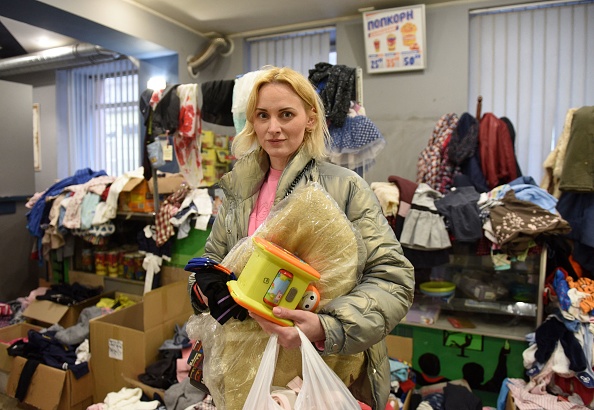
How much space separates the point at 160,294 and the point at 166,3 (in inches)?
103

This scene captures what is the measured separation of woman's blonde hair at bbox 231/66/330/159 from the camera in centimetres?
107

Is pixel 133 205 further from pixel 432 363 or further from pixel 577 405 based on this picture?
pixel 577 405

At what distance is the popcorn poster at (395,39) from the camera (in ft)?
11.6

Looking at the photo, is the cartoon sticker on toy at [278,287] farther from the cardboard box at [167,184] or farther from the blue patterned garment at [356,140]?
the cardboard box at [167,184]

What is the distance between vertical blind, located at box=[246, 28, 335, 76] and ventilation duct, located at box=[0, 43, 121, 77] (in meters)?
1.70

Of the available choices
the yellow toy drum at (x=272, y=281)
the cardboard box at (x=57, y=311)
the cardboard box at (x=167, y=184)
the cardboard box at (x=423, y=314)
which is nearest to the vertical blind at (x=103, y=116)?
the cardboard box at (x=167, y=184)

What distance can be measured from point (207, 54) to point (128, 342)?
308 cm

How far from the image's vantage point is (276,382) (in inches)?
38.4

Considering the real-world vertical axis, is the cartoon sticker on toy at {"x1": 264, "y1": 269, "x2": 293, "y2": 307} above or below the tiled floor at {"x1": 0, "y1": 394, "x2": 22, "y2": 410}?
above

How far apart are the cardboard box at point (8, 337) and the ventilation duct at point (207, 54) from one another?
2.83 metres

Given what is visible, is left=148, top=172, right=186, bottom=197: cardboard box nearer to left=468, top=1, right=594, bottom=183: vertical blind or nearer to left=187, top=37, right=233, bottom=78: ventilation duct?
left=187, top=37, right=233, bottom=78: ventilation duct

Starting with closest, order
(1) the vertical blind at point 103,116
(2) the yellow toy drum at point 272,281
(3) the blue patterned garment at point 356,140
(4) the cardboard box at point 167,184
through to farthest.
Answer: (2) the yellow toy drum at point 272,281 → (3) the blue patterned garment at point 356,140 → (4) the cardboard box at point 167,184 → (1) the vertical blind at point 103,116

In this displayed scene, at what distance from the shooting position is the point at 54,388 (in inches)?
98.7

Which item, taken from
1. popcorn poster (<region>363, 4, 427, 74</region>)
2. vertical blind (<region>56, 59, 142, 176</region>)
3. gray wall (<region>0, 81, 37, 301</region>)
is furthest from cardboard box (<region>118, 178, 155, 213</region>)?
popcorn poster (<region>363, 4, 427, 74</region>)
